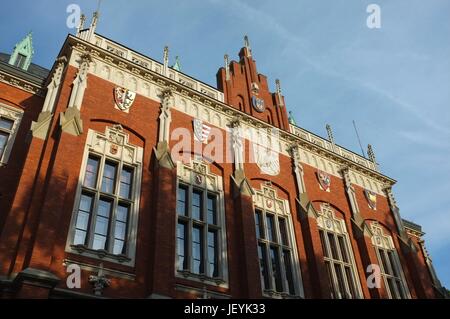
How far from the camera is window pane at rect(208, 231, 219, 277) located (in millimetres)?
15050

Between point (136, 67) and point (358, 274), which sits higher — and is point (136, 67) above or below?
above

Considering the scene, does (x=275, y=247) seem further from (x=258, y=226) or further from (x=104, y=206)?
(x=104, y=206)

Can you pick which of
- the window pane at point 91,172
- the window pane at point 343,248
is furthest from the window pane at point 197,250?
the window pane at point 343,248

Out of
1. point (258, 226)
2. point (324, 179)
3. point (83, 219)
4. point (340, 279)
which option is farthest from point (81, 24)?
point (340, 279)

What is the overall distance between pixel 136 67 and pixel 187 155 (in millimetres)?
4355

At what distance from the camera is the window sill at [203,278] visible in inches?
552

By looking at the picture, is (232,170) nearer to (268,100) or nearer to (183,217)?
(183,217)

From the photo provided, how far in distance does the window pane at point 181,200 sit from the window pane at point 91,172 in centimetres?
320

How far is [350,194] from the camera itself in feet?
72.5

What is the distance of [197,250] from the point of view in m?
15.2

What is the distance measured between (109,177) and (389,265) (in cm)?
1449

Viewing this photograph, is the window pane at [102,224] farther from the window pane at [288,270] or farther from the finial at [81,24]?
the finial at [81,24]

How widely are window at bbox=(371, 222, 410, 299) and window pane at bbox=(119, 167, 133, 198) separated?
42.0 ft
